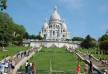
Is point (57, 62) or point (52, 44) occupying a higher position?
point (52, 44)

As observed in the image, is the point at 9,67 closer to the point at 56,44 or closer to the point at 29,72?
the point at 29,72

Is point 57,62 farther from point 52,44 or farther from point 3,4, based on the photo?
→ point 52,44

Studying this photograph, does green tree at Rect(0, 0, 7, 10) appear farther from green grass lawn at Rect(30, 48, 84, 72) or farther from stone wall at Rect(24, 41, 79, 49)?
stone wall at Rect(24, 41, 79, 49)

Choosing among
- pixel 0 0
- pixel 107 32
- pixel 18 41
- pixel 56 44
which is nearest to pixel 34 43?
pixel 56 44

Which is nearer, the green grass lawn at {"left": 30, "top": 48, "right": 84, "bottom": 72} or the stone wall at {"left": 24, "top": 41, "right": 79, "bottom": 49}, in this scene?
the green grass lawn at {"left": 30, "top": 48, "right": 84, "bottom": 72}

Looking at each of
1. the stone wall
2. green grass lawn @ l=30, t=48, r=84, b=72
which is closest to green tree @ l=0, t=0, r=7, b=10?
green grass lawn @ l=30, t=48, r=84, b=72

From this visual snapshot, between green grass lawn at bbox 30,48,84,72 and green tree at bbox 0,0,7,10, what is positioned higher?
green tree at bbox 0,0,7,10

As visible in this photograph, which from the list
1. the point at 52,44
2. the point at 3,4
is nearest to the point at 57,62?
the point at 3,4

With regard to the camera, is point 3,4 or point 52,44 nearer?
point 3,4

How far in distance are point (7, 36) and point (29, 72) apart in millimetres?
71143

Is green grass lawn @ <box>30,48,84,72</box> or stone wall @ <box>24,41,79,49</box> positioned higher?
stone wall @ <box>24,41,79,49</box>

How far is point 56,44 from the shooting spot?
183 m

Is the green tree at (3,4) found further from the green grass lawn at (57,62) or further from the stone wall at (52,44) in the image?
the stone wall at (52,44)

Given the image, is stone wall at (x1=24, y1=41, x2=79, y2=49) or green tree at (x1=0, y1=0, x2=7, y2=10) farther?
stone wall at (x1=24, y1=41, x2=79, y2=49)
